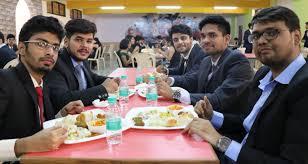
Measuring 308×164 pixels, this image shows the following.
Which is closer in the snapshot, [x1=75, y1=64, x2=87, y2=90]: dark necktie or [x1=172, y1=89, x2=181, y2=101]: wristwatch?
[x1=172, y1=89, x2=181, y2=101]: wristwatch

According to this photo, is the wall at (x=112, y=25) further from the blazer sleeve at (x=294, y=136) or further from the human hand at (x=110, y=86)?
the blazer sleeve at (x=294, y=136)

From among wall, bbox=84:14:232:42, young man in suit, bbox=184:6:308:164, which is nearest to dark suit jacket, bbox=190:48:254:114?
young man in suit, bbox=184:6:308:164

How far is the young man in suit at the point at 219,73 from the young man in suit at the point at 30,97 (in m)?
0.93

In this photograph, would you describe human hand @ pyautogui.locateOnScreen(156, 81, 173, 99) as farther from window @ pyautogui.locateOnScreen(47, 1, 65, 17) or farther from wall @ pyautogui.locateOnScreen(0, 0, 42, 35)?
window @ pyautogui.locateOnScreen(47, 1, 65, 17)

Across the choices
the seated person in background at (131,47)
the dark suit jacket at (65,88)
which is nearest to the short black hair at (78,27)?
the dark suit jacket at (65,88)

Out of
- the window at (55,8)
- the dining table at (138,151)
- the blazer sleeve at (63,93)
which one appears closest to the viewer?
the dining table at (138,151)

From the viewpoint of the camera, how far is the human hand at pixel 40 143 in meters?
1.25

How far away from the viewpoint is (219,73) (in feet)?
7.68

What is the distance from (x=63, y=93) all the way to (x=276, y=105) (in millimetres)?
1469

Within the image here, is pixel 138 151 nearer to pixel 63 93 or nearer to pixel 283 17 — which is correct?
pixel 283 17

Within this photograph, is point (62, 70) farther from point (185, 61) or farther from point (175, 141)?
point (185, 61)

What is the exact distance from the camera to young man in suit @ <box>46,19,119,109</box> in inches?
83.7

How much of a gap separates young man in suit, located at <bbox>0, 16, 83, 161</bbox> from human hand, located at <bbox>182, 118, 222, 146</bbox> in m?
0.61

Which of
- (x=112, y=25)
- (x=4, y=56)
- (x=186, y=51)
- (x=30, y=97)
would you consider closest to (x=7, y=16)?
(x=4, y=56)
